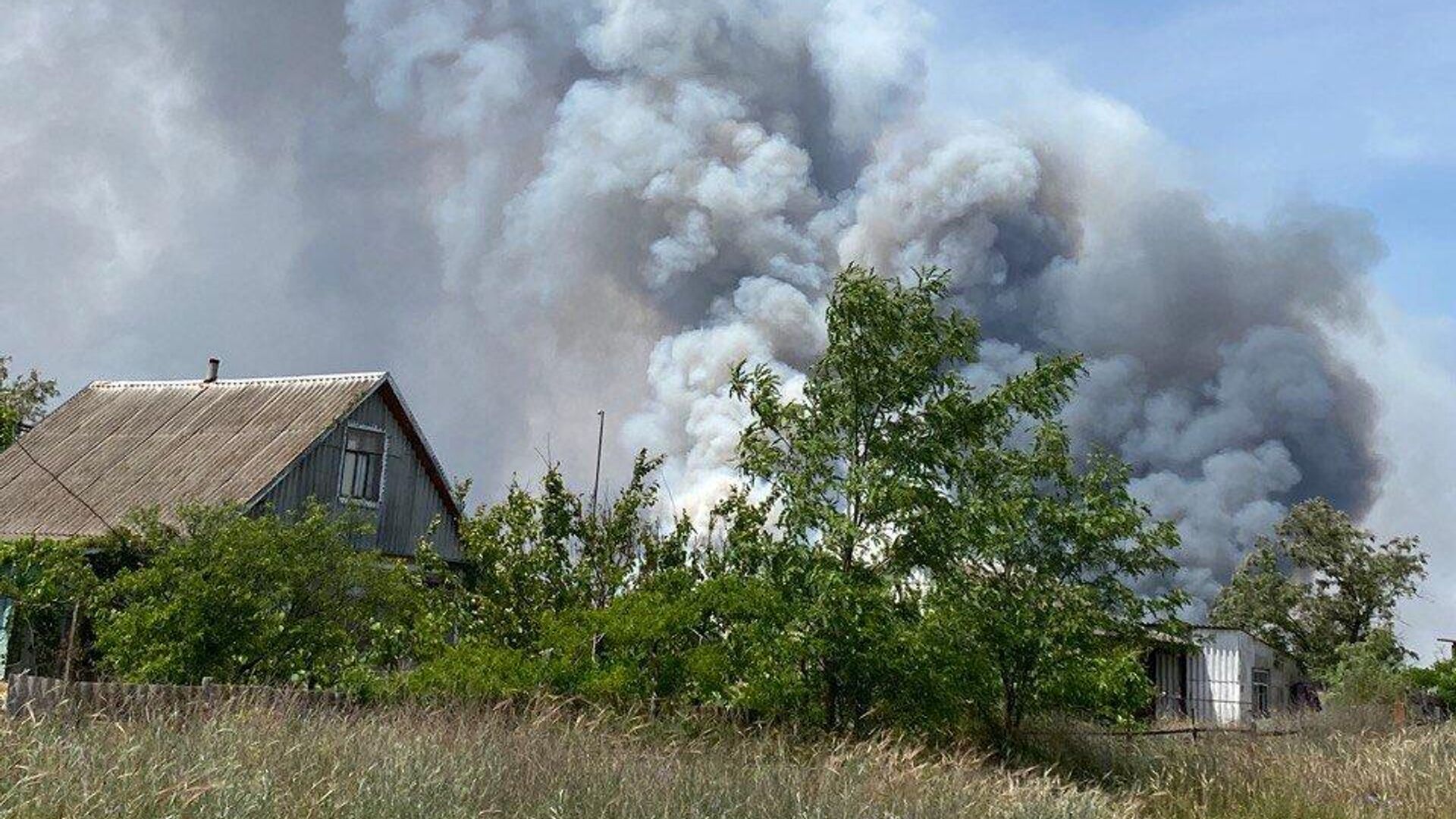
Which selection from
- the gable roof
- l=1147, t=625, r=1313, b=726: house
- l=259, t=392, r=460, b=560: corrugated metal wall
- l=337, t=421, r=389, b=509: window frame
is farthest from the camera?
l=1147, t=625, r=1313, b=726: house

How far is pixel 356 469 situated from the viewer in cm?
2891

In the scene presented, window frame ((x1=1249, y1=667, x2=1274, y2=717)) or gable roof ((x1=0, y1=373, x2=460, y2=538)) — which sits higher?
gable roof ((x1=0, y1=373, x2=460, y2=538))

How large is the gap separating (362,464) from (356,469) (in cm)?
19

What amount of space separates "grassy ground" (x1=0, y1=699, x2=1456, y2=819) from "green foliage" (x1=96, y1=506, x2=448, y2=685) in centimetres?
577

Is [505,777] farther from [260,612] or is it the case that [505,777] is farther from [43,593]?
[43,593]

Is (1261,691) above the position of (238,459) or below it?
below

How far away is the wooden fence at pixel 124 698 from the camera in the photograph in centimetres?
1073

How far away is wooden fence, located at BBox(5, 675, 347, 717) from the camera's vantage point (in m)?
10.7

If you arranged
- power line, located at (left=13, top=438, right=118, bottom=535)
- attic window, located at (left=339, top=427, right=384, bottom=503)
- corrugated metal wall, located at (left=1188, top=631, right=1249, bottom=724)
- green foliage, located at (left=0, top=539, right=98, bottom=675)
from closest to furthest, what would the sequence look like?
1. green foliage, located at (left=0, top=539, right=98, bottom=675)
2. power line, located at (left=13, top=438, right=118, bottom=535)
3. attic window, located at (left=339, top=427, right=384, bottom=503)
4. corrugated metal wall, located at (left=1188, top=631, right=1249, bottom=724)

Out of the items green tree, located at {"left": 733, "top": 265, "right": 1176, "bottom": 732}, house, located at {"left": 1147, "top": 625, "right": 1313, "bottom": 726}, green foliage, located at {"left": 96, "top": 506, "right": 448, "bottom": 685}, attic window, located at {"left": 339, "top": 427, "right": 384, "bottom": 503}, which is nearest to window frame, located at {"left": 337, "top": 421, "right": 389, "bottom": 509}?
attic window, located at {"left": 339, "top": 427, "right": 384, "bottom": 503}

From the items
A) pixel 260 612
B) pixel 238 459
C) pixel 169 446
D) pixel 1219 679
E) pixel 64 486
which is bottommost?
pixel 1219 679

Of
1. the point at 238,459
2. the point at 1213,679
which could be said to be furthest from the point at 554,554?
the point at 1213,679

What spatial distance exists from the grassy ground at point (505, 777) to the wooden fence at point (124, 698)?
0.43 meters

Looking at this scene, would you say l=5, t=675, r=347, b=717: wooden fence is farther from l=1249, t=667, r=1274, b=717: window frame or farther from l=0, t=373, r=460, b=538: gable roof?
l=1249, t=667, r=1274, b=717: window frame
